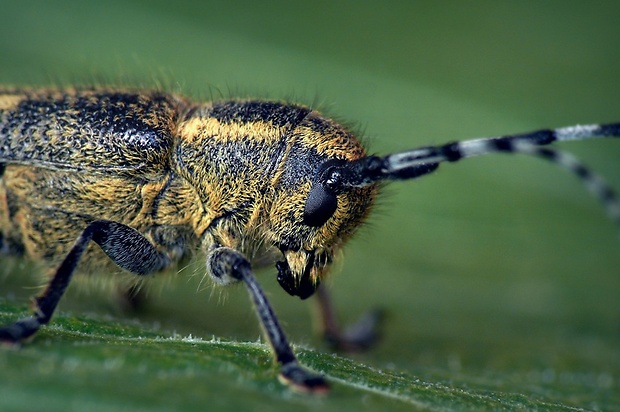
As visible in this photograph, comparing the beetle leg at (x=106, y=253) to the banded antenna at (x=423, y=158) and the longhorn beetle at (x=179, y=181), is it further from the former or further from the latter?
the banded antenna at (x=423, y=158)

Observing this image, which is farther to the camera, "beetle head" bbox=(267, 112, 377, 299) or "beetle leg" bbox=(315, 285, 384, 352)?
"beetle leg" bbox=(315, 285, 384, 352)

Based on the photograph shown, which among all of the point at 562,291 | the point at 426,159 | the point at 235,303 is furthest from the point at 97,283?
the point at 562,291

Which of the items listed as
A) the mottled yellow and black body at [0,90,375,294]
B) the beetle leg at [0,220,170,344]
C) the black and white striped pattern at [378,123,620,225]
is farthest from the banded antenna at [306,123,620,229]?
the beetle leg at [0,220,170,344]

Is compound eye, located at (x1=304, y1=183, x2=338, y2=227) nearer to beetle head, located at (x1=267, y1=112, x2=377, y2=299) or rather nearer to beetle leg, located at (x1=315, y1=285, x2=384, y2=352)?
beetle head, located at (x1=267, y1=112, x2=377, y2=299)

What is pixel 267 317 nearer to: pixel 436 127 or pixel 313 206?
pixel 313 206

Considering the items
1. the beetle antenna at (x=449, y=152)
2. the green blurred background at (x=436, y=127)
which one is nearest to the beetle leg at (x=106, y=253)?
the green blurred background at (x=436, y=127)

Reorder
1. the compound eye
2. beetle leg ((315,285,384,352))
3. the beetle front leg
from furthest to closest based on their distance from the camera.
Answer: beetle leg ((315,285,384,352)) < the compound eye < the beetle front leg
